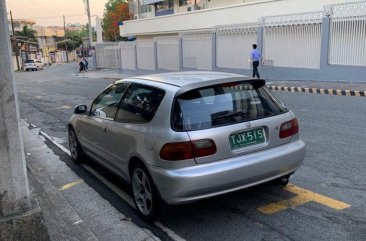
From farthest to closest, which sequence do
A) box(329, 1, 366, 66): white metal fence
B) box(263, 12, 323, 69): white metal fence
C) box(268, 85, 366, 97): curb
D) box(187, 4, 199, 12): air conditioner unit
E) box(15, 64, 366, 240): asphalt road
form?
box(187, 4, 199, 12): air conditioner unit, box(263, 12, 323, 69): white metal fence, box(329, 1, 366, 66): white metal fence, box(268, 85, 366, 97): curb, box(15, 64, 366, 240): asphalt road

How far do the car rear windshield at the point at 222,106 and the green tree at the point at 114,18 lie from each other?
220 feet

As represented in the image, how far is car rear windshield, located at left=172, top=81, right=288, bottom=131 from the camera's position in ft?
13.6

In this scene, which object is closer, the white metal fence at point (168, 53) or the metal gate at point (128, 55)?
the white metal fence at point (168, 53)

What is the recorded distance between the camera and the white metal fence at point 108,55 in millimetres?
42062

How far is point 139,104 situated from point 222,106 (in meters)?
1.02

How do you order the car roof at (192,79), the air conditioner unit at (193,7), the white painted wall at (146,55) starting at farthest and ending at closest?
the air conditioner unit at (193,7) → the white painted wall at (146,55) → the car roof at (192,79)

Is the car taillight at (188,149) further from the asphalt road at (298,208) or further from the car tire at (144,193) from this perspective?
the asphalt road at (298,208)

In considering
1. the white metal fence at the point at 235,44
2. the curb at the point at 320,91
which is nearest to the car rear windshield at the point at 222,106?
the curb at the point at 320,91

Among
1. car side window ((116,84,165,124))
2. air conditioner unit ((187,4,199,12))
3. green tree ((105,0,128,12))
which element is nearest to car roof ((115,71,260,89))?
car side window ((116,84,165,124))

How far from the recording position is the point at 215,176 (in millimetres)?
3971

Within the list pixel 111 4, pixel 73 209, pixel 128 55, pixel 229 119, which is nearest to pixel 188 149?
pixel 229 119

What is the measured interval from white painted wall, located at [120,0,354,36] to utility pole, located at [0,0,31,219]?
21059 millimetres

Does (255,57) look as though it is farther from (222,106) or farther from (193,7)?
(193,7)

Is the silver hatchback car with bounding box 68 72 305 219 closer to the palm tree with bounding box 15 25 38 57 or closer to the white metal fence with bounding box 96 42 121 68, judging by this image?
the white metal fence with bounding box 96 42 121 68
